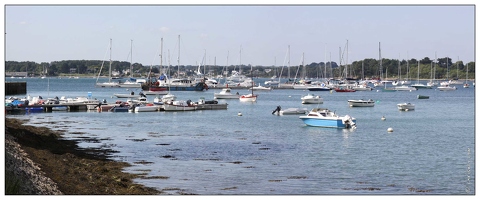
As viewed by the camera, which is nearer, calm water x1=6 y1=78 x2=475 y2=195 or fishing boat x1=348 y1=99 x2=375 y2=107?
calm water x1=6 y1=78 x2=475 y2=195

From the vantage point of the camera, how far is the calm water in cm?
3216

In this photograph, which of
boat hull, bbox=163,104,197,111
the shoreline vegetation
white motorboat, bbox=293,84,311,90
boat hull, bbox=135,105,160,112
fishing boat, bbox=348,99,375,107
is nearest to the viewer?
the shoreline vegetation

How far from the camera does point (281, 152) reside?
4459 centimetres

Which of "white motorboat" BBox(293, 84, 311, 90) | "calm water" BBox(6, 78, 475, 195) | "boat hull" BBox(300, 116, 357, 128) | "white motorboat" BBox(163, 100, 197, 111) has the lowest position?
"calm water" BBox(6, 78, 475, 195)

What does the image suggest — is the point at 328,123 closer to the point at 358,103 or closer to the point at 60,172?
the point at 60,172

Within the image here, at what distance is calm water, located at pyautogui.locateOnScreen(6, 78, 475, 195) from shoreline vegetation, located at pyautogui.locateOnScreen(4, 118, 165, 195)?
1.24 meters

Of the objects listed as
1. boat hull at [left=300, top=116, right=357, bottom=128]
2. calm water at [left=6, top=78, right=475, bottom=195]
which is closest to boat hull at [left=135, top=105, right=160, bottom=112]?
calm water at [left=6, top=78, right=475, bottom=195]

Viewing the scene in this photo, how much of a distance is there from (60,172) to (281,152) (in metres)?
16.8

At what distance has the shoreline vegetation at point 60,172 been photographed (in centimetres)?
2542

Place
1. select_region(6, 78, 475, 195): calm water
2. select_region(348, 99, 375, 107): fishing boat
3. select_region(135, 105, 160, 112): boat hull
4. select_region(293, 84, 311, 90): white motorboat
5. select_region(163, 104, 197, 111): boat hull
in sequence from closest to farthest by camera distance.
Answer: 1. select_region(6, 78, 475, 195): calm water
2. select_region(135, 105, 160, 112): boat hull
3. select_region(163, 104, 197, 111): boat hull
4. select_region(348, 99, 375, 107): fishing boat
5. select_region(293, 84, 311, 90): white motorboat

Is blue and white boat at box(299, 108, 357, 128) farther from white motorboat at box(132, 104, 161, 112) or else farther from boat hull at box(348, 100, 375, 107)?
boat hull at box(348, 100, 375, 107)

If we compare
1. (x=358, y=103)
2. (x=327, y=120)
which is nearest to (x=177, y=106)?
(x=358, y=103)

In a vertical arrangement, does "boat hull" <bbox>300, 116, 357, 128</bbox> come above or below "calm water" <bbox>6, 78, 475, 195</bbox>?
above

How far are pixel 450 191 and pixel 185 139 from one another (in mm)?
24680
